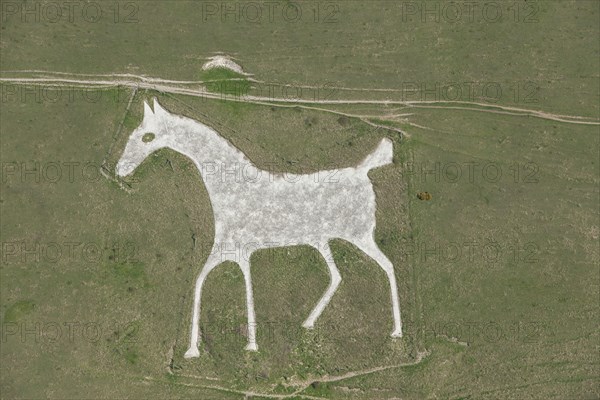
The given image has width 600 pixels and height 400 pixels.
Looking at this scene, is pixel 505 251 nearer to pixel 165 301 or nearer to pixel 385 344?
pixel 385 344

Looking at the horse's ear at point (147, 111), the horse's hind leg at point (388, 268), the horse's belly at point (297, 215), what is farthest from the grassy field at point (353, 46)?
the horse's hind leg at point (388, 268)

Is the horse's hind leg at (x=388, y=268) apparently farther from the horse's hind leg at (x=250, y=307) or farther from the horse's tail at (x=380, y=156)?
the horse's hind leg at (x=250, y=307)

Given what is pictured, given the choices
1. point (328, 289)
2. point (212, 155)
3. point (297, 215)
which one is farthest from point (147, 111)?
point (328, 289)

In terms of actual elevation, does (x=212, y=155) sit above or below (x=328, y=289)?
above

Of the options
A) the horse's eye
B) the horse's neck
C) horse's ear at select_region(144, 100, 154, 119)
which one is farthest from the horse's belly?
horse's ear at select_region(144, 100, 154, 119)

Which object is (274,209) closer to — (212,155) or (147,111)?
(212,155)

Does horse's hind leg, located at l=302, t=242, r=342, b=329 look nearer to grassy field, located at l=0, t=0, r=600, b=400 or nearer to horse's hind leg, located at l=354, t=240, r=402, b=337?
grassy field, located at l=0, t=0, r=600, b=400
